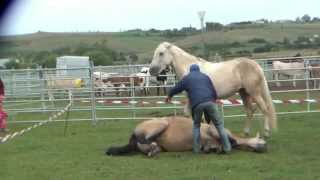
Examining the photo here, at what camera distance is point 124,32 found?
7419 cm

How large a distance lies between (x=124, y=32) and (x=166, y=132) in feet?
213

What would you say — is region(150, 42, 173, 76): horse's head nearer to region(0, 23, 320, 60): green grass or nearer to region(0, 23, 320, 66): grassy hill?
region(0, 23, 320, 66): grassy hill

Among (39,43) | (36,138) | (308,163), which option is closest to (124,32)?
(39,43)

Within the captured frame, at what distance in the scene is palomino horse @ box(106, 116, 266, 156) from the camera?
32.3 feet

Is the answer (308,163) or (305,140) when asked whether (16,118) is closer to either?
(305,140)

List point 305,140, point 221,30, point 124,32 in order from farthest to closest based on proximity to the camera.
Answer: point 124,32 → point 221,30 → point 305,140

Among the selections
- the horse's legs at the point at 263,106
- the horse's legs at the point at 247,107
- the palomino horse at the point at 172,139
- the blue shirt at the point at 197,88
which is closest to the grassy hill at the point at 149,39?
the horse's legs at the point at 247,107

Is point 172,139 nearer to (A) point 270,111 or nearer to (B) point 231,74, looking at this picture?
(B) point 231,74

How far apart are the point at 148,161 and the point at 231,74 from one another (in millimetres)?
3147

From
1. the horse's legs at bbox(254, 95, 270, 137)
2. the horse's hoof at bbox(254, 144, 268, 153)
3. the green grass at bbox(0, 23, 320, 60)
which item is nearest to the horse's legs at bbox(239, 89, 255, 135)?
A: the horse's legs at bbox(254, 95, 270, 137)

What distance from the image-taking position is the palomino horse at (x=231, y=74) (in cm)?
1180

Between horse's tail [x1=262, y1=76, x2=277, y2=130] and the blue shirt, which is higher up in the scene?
the blue shirt

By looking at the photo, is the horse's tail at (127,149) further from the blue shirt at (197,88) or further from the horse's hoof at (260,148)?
the horse's hoof at (260,148)

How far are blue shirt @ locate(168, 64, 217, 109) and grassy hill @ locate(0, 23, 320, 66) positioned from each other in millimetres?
43999
